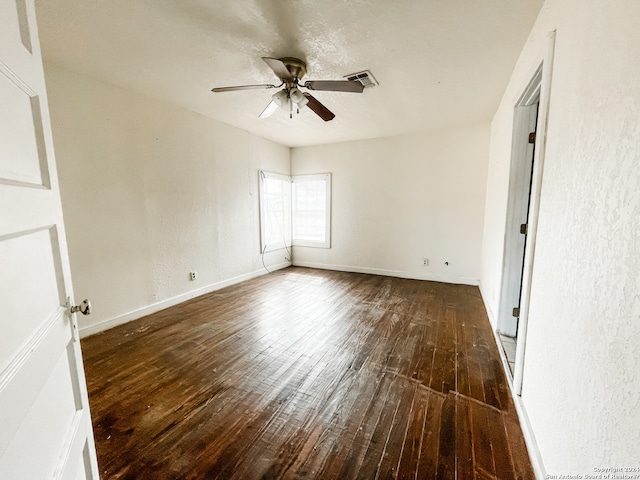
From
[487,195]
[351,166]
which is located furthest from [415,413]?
[351,166]

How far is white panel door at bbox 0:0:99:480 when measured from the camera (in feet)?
1.82

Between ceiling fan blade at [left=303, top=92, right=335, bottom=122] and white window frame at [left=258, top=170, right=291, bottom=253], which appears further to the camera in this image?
white window frame at [left=258, top=170, right=291, bottom=253]

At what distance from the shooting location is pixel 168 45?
205cm

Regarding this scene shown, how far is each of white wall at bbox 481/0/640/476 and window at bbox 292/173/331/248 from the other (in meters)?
4.02

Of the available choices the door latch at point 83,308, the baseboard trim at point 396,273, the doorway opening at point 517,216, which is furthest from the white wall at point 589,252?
the baseboard trim at point 396,273

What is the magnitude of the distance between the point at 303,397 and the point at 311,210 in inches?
163

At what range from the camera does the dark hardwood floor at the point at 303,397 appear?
1317 mm

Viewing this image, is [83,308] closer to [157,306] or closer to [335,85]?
[335,85]

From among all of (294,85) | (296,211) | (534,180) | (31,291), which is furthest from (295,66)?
(296,211)

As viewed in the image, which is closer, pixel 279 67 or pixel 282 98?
pixel 279 67

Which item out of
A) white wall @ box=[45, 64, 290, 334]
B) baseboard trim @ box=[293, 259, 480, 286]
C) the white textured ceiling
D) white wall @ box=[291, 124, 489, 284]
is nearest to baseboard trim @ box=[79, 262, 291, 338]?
white wall @ box=[45, 64, 290, 334]

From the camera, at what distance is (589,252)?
3.11ft

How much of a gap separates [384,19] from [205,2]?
3.75ft

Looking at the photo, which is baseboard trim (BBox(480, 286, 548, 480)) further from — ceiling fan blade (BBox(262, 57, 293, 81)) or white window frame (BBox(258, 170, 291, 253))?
white window frame (BBox(258, 170, 291, 253))
